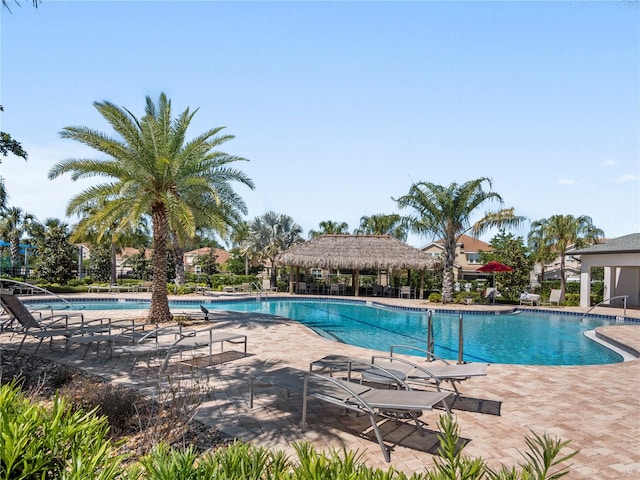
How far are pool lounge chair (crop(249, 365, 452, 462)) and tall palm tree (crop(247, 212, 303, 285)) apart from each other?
106 ft

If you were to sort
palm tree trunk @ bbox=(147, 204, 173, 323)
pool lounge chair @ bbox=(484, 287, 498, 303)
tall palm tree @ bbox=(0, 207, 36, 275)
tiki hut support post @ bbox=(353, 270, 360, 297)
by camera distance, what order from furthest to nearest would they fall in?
tall palm tree @ bbox=(0, 207, 36, 275), tiki hut support post @ bbox=(353, 270, 360, 297), pool lounge chair @ bbox=(484, 287, 498, 303), palm tree trunk @ bbox=(147, 204, 173, 323)

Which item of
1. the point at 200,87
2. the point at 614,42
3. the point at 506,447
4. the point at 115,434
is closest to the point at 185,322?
the point at 200,87

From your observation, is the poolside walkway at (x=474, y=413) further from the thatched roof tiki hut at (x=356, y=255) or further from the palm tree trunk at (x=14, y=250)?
the palm tree trunk at (x=14, y=250)

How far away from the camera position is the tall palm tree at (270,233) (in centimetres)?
3778

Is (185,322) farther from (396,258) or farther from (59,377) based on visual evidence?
(396,258)

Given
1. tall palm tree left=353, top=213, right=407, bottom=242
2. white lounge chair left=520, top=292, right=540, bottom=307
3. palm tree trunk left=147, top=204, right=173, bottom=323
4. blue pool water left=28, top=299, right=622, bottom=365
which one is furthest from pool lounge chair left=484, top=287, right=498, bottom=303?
palm tree trunk left=147, top=204, right=173, bottom=323

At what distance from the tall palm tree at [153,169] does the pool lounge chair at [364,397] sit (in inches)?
304

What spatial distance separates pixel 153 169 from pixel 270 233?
25716mm

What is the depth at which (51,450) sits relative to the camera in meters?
2.63

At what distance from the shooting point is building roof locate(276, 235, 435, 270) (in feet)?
89.9

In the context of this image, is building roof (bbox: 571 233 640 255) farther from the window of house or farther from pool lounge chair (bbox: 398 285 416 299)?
the window of house

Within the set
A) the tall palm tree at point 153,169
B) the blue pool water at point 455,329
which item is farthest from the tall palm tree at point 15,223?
the tall palm tree at point 153,169

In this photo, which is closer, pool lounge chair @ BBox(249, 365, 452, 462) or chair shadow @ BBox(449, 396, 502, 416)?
pool lounge chair @ BBox(249, 365, 452, 462)

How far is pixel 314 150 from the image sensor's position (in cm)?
1819
